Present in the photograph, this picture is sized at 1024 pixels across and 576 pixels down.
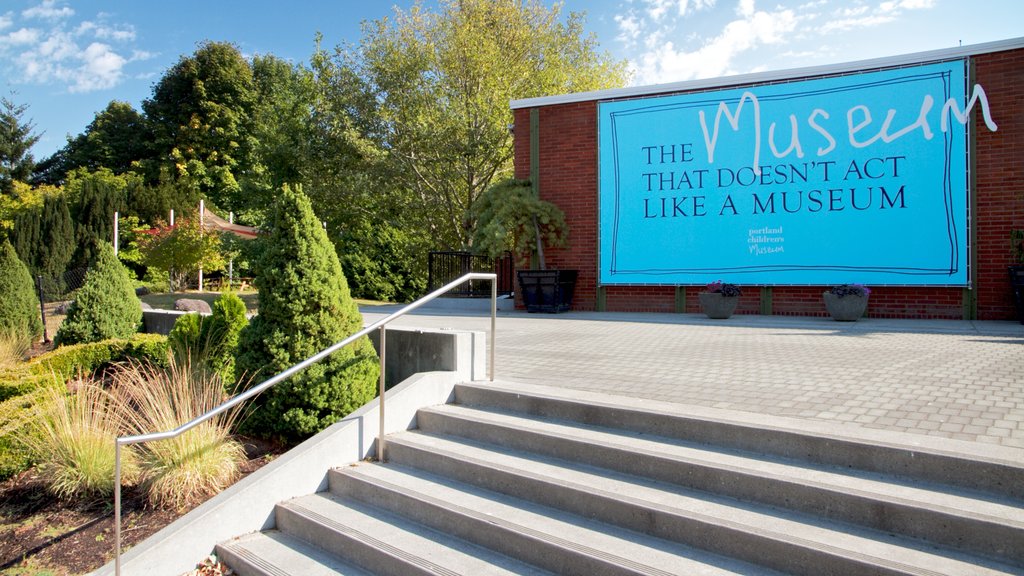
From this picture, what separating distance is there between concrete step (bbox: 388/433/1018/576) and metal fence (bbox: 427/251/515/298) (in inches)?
510

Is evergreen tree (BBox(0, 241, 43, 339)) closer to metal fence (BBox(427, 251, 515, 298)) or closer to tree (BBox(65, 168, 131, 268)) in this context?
metal fence (BBox(427, 251, 515, 298))

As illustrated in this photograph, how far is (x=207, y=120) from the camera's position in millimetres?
35938

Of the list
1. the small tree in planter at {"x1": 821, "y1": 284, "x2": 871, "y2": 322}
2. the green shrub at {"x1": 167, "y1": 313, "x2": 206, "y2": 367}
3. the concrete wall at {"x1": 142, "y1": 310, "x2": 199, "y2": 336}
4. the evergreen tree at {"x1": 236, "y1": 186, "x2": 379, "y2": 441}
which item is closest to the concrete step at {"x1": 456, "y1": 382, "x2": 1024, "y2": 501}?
the evergreen tree at {"x1": 236, "y1": 186, "x2": 379, "y2": 441}

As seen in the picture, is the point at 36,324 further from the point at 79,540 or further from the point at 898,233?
the point at 898,233

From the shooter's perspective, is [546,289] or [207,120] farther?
[207,120]

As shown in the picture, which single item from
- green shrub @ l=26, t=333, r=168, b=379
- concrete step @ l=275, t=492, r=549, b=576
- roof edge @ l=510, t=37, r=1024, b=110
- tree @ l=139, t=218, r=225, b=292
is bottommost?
concrete step @ l=275, t=492, r=549, b=576

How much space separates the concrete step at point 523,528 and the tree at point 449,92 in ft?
48.5

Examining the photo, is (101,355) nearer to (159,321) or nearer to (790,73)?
(159,321)

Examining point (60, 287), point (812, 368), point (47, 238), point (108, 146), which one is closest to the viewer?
point (812, 368)

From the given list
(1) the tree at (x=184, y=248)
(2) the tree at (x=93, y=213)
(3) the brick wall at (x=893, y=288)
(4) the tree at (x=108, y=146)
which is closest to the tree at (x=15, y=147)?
(4) the tree at (x=108, y=146)

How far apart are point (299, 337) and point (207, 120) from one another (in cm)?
3557

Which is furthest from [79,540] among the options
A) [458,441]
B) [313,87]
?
[313,87]

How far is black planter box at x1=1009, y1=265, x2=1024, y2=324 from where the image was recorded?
10438 mm

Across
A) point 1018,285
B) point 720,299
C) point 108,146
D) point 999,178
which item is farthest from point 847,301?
point 108,146
